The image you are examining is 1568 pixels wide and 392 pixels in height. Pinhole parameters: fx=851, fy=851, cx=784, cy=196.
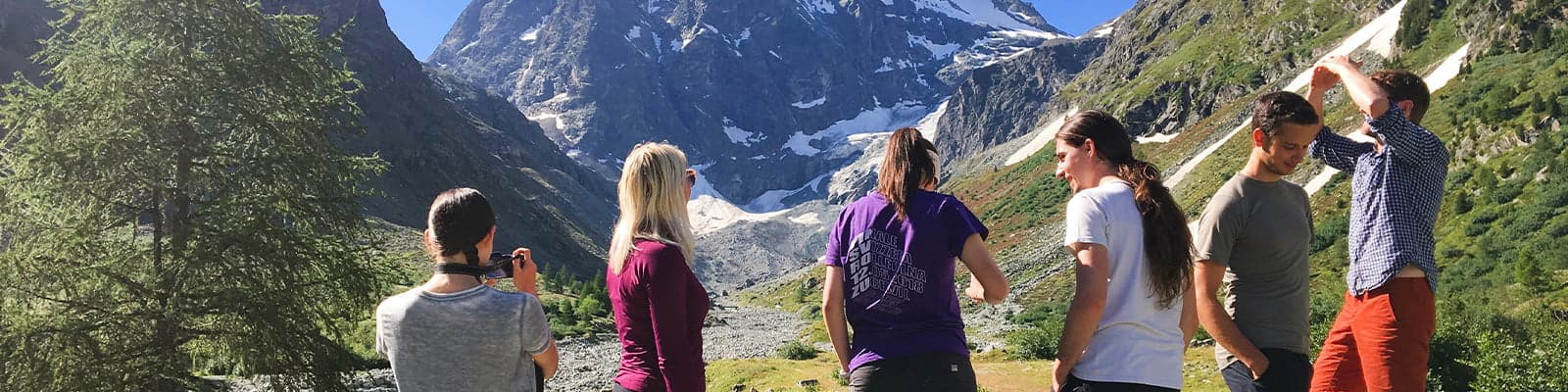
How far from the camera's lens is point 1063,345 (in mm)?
4215

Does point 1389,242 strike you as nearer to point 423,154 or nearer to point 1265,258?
point 1265,258

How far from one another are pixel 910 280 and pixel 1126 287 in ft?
3.56

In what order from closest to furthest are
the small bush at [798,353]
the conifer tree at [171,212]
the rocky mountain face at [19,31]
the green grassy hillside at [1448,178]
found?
the conifer tree at [171,212]
the green grassy hillside at [1448,178]
the small bush at [798,353]
the rocky mountain face at [19,31]

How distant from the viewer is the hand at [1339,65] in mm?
4734

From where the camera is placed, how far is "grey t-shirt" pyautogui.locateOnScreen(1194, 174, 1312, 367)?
485 cm

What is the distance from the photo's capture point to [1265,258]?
16.0ft

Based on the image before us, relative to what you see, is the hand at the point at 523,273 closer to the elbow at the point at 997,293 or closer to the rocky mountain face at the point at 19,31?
the elbow at the point at 997,293

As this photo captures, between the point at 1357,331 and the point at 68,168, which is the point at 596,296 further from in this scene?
the point at 1357,331

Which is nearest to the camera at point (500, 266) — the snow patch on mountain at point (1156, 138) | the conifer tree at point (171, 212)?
the conifer tree at point (171, 212)

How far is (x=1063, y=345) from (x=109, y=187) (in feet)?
50.4

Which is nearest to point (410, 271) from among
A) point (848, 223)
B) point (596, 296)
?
point (848, 223)

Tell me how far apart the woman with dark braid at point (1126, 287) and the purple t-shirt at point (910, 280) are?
59 cm

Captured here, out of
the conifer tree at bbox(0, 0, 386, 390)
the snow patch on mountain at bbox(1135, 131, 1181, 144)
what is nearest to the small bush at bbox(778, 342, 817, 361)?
the conifer tree at bbox(0, 0, 386, 390)

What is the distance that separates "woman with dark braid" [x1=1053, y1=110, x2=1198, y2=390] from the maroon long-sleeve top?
76.2 inches
